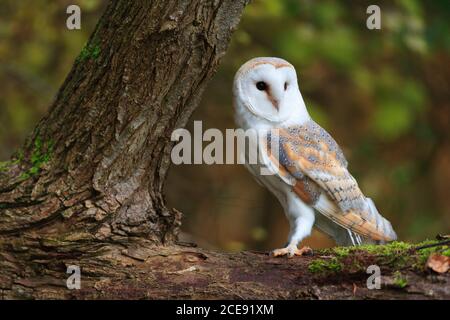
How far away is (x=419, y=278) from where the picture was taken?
269 centimetres

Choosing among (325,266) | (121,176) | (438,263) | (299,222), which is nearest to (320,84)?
(299,222)

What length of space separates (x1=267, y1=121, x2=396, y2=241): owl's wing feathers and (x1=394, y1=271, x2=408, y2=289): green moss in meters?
0.68

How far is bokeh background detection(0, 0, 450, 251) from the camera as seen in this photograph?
5.25m

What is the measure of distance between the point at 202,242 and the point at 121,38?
2.47m

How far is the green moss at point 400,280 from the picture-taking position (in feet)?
8.75

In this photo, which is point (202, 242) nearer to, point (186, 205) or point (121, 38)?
point (186, 205)

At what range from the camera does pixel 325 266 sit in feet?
9.36

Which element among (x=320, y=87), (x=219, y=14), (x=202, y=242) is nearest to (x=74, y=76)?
(x=219, y=14)

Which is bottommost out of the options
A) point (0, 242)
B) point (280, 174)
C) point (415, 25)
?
point (0, 242)

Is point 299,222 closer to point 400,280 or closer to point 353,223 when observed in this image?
point 353,223

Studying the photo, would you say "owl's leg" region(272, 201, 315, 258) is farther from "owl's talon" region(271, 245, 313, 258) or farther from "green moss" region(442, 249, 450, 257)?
"green moss" region(442, 249, 450, 257)

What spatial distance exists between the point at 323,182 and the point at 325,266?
0.60 meters

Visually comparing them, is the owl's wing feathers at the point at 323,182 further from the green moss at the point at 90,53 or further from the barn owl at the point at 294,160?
the green moss at the point at 90,53

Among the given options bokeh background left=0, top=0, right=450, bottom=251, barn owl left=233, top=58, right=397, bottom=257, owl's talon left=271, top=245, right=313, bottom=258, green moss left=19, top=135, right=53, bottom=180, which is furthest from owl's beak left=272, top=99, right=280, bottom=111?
bokeh background left=0, top=0, right=450, bottom=251
